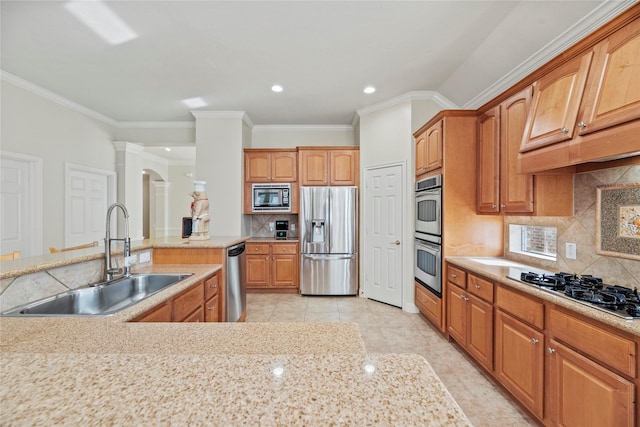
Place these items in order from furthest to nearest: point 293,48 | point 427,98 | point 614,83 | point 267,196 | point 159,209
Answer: point 159,209 < point 267,196 < point 427,98 < point 293,48 < point 614,83

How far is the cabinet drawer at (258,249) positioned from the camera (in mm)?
4387

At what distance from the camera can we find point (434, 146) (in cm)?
294

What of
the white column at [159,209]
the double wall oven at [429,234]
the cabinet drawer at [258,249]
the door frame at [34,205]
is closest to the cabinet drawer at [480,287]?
the double wall oven at [429,234]

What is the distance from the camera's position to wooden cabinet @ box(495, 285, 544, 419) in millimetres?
1625

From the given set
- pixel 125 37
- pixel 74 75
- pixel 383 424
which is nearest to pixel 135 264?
pixel 125 37

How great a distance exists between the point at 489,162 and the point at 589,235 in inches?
35.6

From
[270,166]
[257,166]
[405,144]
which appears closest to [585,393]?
[405,144]

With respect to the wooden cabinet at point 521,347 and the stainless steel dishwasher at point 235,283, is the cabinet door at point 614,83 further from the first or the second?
the stainless steel dishwasher at point 235,283

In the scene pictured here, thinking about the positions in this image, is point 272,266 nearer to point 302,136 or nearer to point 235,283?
point 235,283

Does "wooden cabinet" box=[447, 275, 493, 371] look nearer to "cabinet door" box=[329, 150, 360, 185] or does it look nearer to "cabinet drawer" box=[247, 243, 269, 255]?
"cabinet door" box=[329, 150, 360, 185]

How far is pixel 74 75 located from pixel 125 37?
123cm

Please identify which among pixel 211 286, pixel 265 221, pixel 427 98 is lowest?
pixel 211 286

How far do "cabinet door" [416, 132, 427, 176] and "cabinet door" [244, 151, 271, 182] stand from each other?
232cm

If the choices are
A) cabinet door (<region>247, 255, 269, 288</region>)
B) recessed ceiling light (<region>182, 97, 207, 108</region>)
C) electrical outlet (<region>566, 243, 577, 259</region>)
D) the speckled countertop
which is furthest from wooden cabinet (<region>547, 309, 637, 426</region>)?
recessed ceiling light (<region>182, 97, 207, 108</region>)
